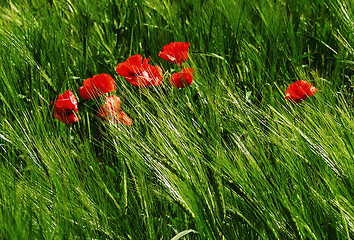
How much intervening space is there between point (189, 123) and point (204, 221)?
0.25m

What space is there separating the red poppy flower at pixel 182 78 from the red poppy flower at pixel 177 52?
0.11 meters

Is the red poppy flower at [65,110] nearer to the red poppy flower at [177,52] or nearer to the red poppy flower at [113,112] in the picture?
the red poppy flower at [113,112]

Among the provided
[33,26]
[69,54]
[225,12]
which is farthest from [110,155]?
[225,12]

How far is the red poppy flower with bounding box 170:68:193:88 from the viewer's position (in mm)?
1022

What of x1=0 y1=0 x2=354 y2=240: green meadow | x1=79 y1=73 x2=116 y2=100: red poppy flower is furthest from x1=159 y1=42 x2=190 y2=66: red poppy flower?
x1=79 y1=73 x2=116 y2=100: red poppy flower

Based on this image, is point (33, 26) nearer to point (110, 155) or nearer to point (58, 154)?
point (110, 155)

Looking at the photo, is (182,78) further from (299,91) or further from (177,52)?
(299,91)

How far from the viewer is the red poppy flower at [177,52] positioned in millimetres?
1134

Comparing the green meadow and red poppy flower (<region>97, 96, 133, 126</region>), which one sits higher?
red poppy flower (<region>97, 96, 133, 126</region>)

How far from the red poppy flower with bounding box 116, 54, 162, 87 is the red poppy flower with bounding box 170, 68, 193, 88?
0.11ft

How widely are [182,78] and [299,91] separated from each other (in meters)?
0.27

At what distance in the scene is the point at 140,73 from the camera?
3.45ft

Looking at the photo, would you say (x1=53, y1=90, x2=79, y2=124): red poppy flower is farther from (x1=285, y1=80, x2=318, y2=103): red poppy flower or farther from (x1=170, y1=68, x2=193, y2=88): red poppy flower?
(x1=285, y1=80, x2=318, y2=103): red poppy flower

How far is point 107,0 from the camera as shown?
1.65 meters
